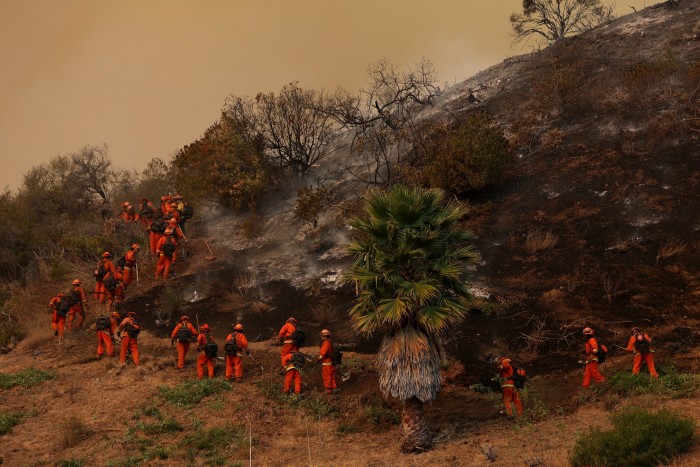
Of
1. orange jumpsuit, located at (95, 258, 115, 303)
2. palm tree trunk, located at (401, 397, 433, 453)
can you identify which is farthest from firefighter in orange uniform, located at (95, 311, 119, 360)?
palm tree trunk, located at (401, 397, 433, 453)

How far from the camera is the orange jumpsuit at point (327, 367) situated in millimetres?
15602

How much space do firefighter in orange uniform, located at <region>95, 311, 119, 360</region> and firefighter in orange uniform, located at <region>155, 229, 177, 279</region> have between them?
419 centimetres

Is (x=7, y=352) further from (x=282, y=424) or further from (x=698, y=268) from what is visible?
(x=698, y=268)

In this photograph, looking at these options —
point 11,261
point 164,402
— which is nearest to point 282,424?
point 164,402

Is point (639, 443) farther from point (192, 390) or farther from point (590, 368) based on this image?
point (192, 390)

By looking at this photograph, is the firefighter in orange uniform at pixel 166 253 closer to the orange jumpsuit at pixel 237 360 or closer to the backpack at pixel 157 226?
the backpack at pixel 157 226

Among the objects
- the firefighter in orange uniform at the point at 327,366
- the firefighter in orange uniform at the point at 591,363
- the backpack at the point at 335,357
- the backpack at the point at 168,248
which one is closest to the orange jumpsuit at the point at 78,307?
the backpack at the point at 168,248

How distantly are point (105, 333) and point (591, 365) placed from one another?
42.8ft

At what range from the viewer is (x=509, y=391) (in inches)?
537

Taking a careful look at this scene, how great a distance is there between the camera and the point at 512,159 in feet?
86.8

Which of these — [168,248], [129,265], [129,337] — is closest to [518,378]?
[129,337]

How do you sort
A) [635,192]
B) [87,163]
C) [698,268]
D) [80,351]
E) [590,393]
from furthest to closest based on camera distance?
[87,163] → [635,192] → [80,351] → [698,268] → [590,393]

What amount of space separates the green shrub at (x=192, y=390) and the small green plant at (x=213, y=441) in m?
1.73

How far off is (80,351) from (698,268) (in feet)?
59.6
